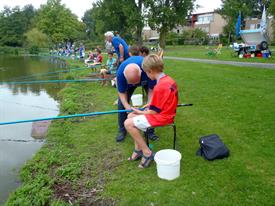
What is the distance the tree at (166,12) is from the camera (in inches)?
1242

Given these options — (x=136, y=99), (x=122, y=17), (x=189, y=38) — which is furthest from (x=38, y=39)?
(x=136, y=99)

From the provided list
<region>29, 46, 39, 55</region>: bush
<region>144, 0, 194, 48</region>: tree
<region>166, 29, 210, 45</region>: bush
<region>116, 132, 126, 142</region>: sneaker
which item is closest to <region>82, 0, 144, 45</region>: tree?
<region>144, 0, 194, 48</region>: tree

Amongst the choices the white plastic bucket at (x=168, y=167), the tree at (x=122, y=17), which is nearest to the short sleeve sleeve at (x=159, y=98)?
the white plastic bucket at (x=168, y=167)

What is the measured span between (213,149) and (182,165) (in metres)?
0.49

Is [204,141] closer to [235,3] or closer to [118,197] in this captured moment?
[118,197]

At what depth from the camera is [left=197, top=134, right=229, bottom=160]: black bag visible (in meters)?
3.93

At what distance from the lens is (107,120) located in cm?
623

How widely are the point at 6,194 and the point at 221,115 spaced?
4.11 metres

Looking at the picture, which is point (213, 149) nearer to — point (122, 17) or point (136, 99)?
point (136, 99)

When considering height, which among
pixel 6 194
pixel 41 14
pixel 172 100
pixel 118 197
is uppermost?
pixel 41 14

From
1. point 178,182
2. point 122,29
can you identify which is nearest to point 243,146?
point 178,182

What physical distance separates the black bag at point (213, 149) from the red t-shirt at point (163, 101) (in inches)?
28.7

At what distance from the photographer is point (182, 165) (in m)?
3.90

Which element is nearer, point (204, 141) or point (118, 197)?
point (118, 197)
